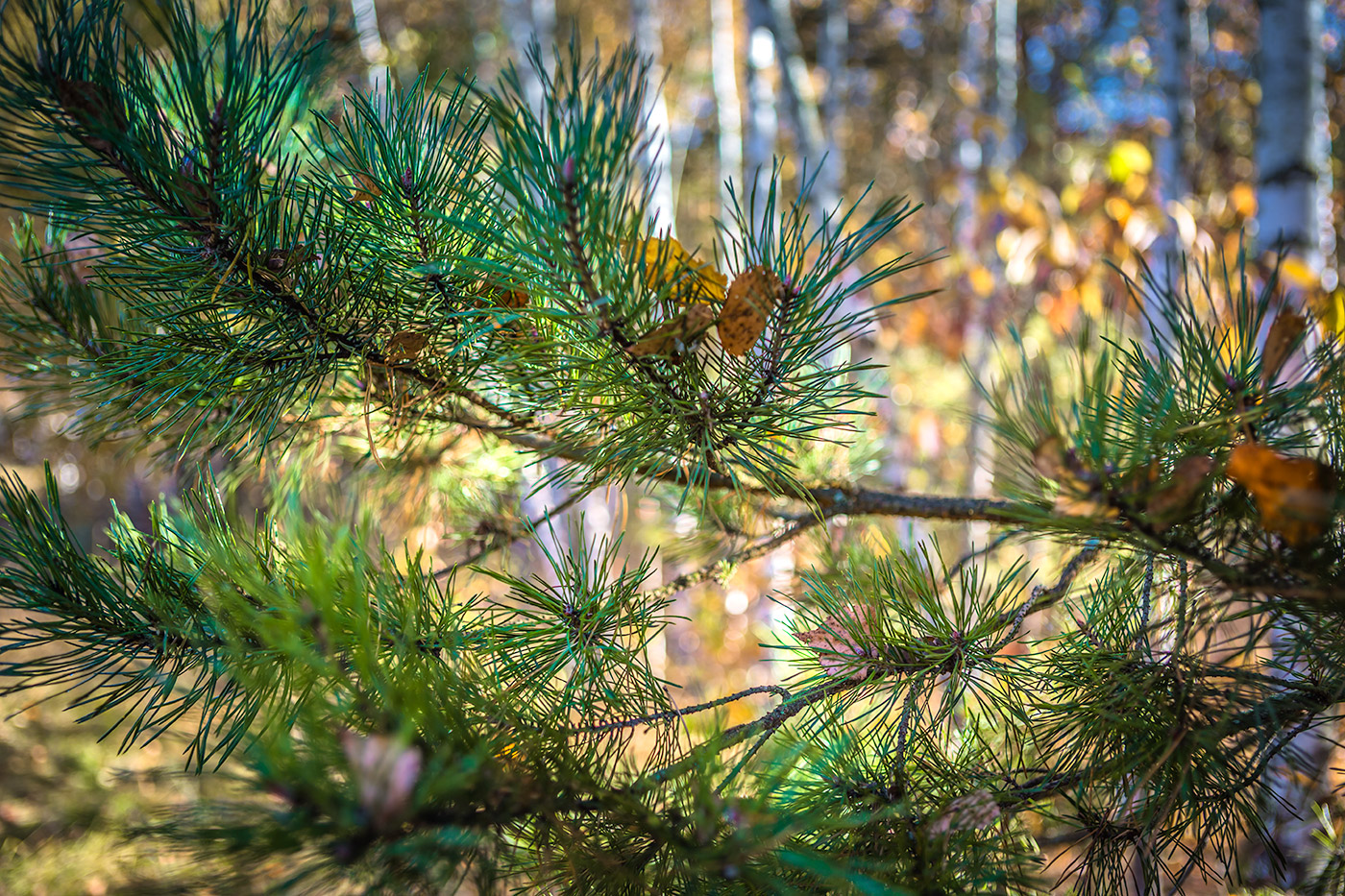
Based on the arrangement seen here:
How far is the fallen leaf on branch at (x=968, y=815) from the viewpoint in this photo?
1.59 ft

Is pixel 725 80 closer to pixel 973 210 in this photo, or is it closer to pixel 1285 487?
pixel 973 210

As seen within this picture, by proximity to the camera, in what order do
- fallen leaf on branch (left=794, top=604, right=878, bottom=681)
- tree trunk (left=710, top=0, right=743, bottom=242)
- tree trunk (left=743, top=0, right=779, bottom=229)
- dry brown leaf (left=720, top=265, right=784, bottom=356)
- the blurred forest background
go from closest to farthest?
dry brown leaf (left=720, top=265, right=784, bottom=356) < fallen leaf on branch (left=794, top=604, right=878, bottom=681) < the blurred forest background < tree trunk (left=743, top=0, right=779, bottom=229) < tree trunk (left=710, top=0, right=743, bottom=242)

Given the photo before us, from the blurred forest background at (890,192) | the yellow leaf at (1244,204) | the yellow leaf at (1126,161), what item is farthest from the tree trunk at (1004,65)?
the yellow leaf at (1126,161)

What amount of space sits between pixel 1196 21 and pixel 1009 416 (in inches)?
156

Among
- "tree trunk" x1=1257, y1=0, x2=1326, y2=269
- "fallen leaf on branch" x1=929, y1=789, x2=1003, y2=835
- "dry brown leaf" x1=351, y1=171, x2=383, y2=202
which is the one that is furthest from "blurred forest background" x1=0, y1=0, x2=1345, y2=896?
"fallen leaf on branch" x1=929, y1=789, x2=1003, y2=835

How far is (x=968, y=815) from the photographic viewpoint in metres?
0.49

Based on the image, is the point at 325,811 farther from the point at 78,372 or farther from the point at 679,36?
the point at 679,36

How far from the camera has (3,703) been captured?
10.0 ft

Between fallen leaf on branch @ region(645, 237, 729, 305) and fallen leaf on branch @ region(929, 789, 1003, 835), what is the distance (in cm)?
41

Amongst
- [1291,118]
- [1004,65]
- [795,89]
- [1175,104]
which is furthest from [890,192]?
[1291,118]

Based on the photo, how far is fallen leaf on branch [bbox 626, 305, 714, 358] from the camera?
476 millimetres

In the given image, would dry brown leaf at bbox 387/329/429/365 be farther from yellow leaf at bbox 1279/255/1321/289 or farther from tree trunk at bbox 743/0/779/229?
tree trunk at bbox 743/0/779/229

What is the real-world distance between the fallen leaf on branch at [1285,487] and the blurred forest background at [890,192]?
0.14 meters

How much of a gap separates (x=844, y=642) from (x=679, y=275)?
36cm
